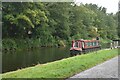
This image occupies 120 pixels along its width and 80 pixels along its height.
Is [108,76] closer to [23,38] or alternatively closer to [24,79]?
[24,79]

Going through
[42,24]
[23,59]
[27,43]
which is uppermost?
[42,24]

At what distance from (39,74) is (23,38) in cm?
3870

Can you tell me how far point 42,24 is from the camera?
187 ft

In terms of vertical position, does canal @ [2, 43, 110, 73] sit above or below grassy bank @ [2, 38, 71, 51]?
below

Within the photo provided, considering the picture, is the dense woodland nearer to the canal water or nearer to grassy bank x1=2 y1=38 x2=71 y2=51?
grassy bank x1=2 y1=38 x2=71 y2=51

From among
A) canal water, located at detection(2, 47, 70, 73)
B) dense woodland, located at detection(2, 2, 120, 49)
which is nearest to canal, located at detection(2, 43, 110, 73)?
canal water, located at detection(2, 47, 70, 73)

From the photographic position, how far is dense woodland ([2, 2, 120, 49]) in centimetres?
4825

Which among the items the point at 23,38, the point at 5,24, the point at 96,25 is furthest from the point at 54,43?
the point at 96,25

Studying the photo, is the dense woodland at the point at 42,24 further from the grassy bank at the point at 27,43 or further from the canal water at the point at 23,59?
the canal water at the point at 23,59

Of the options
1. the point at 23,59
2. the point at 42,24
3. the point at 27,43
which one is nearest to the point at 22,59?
the point at 23,59

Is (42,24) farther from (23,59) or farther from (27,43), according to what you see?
(23,59)

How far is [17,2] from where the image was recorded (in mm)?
48969

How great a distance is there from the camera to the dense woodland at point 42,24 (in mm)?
48250

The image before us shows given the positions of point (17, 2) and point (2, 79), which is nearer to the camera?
point (2, 79)
